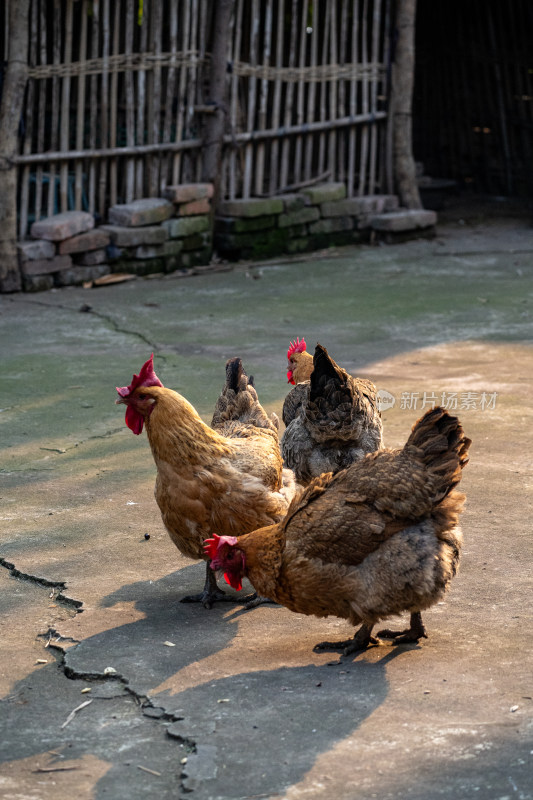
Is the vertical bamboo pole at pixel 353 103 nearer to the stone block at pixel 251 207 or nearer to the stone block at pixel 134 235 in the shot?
the stone block at pixel 251 207

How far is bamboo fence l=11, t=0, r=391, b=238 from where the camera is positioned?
1077 cm

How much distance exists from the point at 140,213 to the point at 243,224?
4.94 ft

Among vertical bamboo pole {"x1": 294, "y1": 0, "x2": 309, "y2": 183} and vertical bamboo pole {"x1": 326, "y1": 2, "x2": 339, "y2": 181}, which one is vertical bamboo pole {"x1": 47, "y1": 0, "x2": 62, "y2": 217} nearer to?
vertical bamboo pole {"x1": 294, "y1": 0, "x2": 309, "y2": 183}

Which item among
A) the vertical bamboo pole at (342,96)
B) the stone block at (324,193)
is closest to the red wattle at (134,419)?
the stone block at (324,193)

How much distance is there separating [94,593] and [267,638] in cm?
89

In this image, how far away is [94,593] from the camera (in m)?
4.63

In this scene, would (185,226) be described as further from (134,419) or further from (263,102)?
(134,419)

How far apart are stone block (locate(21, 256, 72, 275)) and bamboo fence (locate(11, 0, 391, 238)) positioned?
0.52 meters

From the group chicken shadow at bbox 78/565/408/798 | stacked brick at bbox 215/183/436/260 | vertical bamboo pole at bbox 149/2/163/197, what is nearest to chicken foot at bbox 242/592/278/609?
chicken shadow at bbox 78/565/408/798

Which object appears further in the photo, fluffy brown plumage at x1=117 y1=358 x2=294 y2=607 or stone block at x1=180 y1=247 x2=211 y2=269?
stone block at x1=180 y1=247 x2=211 y2=269

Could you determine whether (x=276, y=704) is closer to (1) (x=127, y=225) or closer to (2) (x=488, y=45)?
(1) (x=127, y=225)

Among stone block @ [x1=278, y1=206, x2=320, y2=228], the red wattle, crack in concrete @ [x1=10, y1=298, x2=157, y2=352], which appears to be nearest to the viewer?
the red wattle

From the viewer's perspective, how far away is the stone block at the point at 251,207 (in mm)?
12148

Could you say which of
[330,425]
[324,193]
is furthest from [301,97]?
[330,425]
